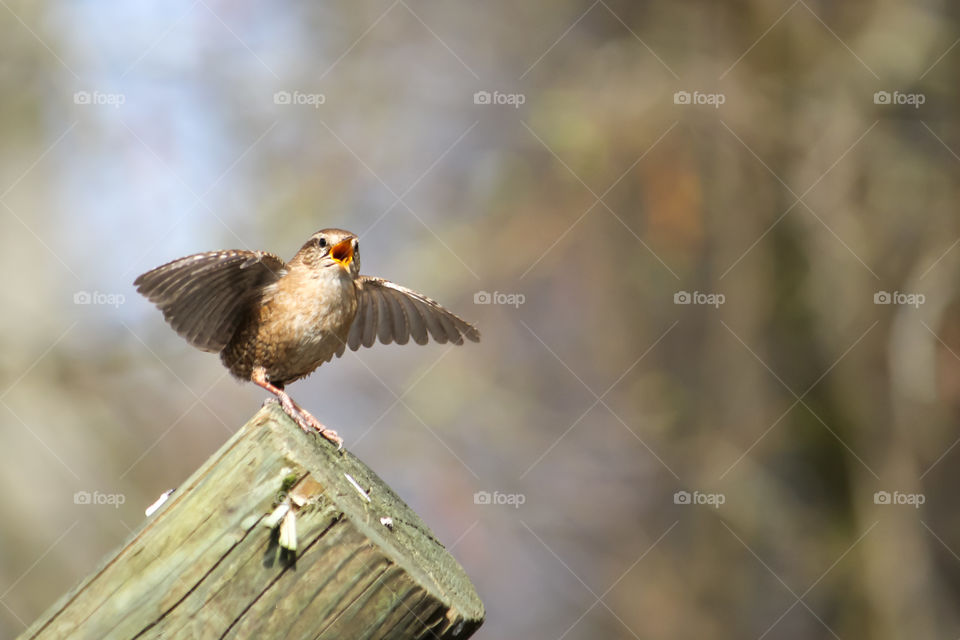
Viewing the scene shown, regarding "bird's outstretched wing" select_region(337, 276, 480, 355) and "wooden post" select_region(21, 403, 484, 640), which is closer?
"wooden post" select_region(21, 403, 484, 640)

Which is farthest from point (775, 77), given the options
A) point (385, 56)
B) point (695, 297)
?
point (385, 56)

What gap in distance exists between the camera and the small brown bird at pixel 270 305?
3291mm

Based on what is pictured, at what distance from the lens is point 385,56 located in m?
10.2

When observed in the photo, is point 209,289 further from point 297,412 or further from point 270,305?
point 297,412

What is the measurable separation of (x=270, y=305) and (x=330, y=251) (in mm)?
328

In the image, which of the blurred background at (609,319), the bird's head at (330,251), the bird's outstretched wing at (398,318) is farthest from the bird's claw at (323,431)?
the blurred background at (609,319)

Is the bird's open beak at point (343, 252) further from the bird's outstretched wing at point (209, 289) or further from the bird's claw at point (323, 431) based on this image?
the bird's claw at point (323, 431)

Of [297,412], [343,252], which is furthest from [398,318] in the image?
[297,412]

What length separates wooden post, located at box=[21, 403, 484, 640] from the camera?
1740mm

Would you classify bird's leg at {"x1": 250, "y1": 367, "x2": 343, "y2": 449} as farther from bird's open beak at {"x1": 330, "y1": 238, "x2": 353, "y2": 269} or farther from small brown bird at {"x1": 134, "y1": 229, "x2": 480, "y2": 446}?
bird's open beak at {"x1": 330, "y1": 238, "x2": 353, "y2": 269}

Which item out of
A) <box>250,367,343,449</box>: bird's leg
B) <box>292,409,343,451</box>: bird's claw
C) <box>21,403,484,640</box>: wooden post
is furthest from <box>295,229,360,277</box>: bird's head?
<box>21,403,484,640</box>: wooden post

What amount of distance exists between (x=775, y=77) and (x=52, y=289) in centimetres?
731

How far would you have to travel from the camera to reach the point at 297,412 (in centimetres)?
254

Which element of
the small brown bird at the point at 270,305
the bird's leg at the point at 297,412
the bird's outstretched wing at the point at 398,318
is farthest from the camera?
the bird's outstretched wing at the point at 398,318
